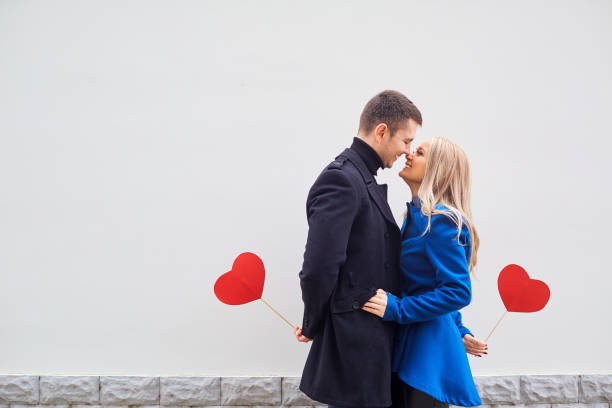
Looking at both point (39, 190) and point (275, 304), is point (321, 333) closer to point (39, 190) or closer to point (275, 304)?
point (275, 304)

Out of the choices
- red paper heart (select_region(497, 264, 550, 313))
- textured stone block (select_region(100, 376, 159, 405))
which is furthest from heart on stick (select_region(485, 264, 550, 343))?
textured stone block (select_region(100, 376, 159, 405))

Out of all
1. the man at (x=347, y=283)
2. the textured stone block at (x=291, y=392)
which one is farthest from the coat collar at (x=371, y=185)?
the textured stone block at (x=291, y=392)

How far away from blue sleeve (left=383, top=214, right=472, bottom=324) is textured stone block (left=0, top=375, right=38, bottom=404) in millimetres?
2386

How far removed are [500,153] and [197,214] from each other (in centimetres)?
199

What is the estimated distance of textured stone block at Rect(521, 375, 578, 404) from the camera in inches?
113

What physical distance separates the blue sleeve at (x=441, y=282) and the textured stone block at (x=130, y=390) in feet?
5.78

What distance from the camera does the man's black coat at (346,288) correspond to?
5.66ft

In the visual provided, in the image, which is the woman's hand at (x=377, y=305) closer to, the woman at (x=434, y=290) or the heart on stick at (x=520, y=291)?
the woman at (x=434, y=290)

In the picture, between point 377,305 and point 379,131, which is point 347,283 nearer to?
point 377,305

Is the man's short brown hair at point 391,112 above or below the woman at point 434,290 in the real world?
above

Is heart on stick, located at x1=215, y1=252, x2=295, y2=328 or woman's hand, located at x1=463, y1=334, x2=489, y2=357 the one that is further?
heart on stick, located at x1=215, y1=252, x2=295, y2=328

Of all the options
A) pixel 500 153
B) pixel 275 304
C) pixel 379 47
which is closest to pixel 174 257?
pixel 275 304

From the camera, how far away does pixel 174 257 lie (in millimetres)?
2816

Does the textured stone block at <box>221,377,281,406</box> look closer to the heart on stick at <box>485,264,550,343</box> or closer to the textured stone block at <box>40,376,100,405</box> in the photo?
the textured stone block at <box>40,376,100,405</box>
